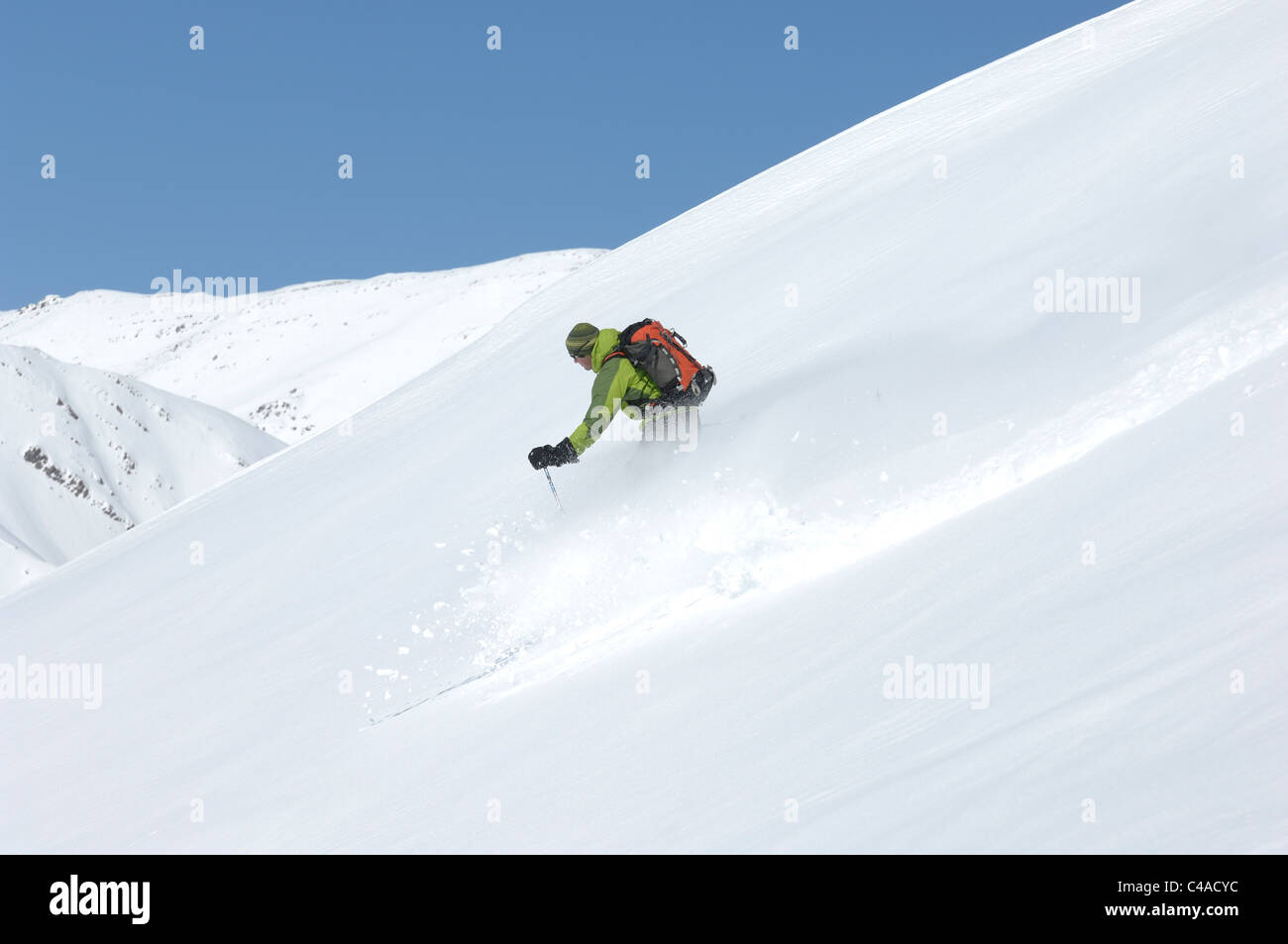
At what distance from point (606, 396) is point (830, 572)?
173 centimetres

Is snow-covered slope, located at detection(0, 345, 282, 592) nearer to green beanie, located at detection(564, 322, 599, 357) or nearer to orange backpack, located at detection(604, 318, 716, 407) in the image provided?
green beanie, located at detection(564, 322, 599, 357)

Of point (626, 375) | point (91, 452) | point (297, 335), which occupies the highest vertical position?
point (297, 335)

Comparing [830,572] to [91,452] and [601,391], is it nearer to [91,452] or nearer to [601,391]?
[601,391]

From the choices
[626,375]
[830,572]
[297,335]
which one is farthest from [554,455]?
[297,335]

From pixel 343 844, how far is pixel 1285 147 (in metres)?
6.65

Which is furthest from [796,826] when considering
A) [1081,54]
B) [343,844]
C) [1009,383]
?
[1081,54]

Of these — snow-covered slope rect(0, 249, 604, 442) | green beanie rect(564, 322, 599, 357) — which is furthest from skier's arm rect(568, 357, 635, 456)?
snow-covered slope rect(0, 249, 604, 442)

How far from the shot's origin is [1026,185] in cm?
933

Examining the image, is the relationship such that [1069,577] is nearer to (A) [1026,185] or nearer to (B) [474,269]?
(A) [1026,185]

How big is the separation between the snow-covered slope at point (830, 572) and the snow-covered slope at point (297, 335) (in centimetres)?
6161

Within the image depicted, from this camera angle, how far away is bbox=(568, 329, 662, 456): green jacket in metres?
6.59

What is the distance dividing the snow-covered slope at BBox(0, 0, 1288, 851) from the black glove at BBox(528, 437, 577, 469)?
633mm

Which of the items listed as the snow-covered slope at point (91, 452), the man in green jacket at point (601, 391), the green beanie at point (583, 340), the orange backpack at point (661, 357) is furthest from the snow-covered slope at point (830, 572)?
the snow-covered slope at point (91, 452)

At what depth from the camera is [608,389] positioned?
6.65m
